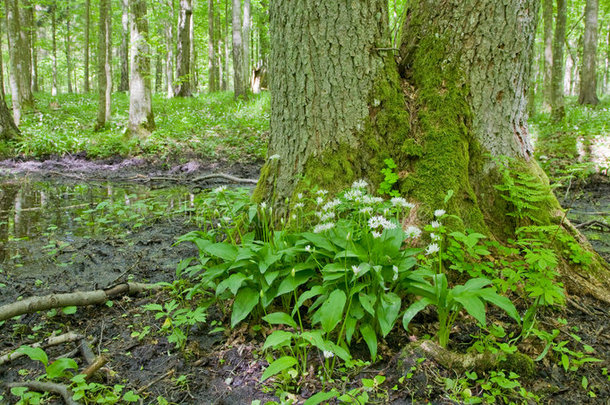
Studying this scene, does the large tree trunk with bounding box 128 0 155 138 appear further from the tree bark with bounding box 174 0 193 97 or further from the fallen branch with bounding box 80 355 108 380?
the fallen branch with bounding box 80 355 108 380

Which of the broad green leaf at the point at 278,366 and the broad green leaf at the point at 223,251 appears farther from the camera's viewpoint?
the broad green leaf at the point at 223,251

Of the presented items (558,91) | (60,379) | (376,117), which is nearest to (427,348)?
(376,117)

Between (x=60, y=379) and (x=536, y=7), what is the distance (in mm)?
4035

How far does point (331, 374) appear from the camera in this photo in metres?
1.98

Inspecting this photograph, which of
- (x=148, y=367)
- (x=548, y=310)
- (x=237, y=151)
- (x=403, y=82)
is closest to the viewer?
(x=148, y=367)

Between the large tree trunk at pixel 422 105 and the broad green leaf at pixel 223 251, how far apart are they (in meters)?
0.71

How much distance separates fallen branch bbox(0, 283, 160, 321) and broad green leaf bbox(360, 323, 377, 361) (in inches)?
69.7

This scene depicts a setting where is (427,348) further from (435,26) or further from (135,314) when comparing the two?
(435,26)

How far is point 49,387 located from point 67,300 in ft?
2.81

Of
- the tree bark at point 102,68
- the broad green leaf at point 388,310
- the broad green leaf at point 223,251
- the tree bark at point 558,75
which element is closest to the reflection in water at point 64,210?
the broad green leaf at point 223,251

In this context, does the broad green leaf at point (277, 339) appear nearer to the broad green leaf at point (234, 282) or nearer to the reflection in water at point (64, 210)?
the broad green leaf at point (234, 282)

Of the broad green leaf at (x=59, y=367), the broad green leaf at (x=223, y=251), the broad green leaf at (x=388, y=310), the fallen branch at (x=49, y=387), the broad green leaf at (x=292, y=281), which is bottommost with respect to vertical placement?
the fallen branch at (x=49, y=387)

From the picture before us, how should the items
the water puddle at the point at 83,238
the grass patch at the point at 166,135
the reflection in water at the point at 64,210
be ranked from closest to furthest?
the water puddle at the point at 83,238 → the reflection in water at the point at 64,210 → the grass patch at the point at 166,135

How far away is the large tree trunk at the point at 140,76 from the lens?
31.1 ft
